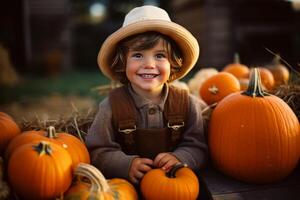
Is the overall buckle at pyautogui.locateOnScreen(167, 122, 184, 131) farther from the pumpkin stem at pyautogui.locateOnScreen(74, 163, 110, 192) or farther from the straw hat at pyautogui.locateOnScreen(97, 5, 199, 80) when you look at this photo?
the pumpkin stem at pyautogui.locateOnScreen(74, 163, 110, 192)

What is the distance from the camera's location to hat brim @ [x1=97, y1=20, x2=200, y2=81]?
84.5 inches

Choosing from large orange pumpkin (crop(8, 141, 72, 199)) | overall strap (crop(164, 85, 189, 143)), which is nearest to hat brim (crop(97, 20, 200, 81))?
overall strap (crop(164, 85, 189, 143))

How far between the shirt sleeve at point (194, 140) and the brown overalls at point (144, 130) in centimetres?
4

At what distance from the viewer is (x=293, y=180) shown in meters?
2.22

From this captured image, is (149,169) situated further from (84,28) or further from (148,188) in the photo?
(84,28)

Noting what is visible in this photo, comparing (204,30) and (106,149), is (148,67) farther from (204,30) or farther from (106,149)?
(204,30)

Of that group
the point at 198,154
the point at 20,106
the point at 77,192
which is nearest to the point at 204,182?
the point at 198,154

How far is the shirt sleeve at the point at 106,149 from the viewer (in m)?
2.17

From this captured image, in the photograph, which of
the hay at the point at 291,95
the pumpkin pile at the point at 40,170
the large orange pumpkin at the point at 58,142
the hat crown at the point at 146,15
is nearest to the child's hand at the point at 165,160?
the large orange pumpkin at the point at 58,142

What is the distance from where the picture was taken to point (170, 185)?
74.4 inches

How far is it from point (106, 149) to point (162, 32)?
81cm

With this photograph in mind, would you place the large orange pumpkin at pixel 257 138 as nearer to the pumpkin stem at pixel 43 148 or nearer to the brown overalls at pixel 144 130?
the brown overalls at pixel 144 130

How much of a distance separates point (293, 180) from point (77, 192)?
4.34 feet

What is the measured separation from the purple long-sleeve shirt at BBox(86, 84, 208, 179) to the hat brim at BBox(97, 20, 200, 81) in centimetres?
26
